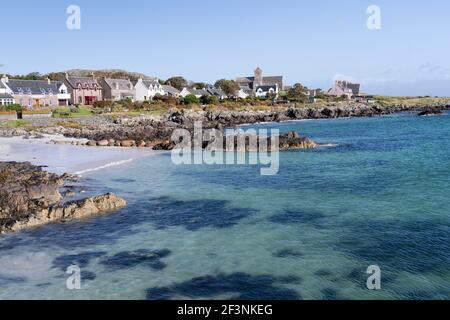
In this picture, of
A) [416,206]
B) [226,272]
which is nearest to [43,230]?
[226,272]

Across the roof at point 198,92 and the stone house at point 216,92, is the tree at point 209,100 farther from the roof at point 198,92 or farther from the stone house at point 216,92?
the stone house at point 216,92

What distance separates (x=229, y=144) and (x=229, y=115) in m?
44.5

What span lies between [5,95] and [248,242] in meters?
78.1

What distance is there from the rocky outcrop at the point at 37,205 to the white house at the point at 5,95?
6201cm

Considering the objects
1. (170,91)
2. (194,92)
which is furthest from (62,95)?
(194,92)

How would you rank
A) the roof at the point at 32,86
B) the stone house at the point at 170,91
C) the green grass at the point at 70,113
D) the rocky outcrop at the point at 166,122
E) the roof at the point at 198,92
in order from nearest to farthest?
the rocky outcrop at the point at 166,122
the green grass at the point at 70,113
the roof at the point at 32,86
the stone house at the point at 170,91
the roof at the point at 198,92

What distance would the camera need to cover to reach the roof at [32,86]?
85.6 m

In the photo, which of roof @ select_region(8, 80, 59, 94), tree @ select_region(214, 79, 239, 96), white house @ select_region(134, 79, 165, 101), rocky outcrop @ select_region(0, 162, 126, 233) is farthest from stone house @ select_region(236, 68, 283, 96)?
rocky outcrop @ select_region(0, 162, 126, 233)

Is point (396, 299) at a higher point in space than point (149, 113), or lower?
lower

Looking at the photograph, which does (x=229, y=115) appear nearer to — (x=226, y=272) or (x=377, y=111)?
(x=377, y=111)

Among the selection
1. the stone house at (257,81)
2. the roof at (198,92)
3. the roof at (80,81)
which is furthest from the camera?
the stone house at (257,81)

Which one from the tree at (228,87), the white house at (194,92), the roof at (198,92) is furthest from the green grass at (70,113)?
the tree at (228,87)

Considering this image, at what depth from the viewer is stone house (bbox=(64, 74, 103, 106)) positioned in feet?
324

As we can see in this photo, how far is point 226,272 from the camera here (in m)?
14.9
